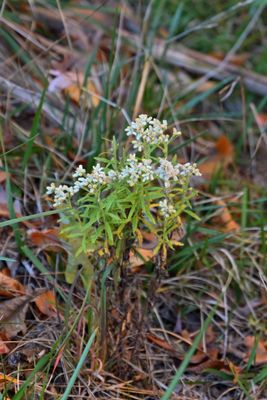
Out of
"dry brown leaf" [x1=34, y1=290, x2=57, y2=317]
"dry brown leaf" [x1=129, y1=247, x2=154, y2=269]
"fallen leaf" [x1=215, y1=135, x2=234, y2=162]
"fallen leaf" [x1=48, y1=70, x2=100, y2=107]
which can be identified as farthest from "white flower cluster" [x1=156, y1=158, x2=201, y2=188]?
"fallen leaf" [x1=215, y1=135, x2=234, y2=162]

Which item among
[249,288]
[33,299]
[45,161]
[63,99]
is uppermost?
[63,99]

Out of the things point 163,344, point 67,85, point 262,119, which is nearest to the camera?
point 163,344

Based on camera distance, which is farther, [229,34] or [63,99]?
[229,34]

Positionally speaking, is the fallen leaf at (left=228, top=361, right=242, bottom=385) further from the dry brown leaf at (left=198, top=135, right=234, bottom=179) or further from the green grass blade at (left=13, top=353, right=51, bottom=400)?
the dry brown leaf at (left=198, top=135, right=234, bottom=179)

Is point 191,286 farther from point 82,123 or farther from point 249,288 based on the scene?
point 82,123

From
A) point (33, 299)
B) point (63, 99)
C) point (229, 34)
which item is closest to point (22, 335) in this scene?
point (33, 299)

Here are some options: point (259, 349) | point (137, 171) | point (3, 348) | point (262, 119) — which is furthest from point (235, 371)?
point (262, 119)

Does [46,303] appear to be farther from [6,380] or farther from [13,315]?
[6,380]
